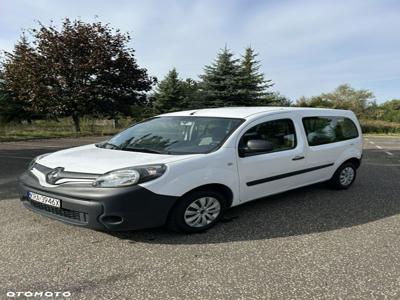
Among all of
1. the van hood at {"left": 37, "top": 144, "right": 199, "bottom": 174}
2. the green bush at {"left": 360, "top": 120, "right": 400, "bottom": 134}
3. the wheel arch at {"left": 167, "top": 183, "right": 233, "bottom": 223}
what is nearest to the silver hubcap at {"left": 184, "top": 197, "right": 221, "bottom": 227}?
the wheel arch at {"left": 167, "top": 183, "right": 233, "bottom": 223}

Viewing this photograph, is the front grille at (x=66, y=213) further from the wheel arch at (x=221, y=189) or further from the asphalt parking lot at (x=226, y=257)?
the wheel arch at (x=221, y=189)

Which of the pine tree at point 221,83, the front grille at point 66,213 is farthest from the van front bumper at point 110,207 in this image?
the pine tree at point 221,83

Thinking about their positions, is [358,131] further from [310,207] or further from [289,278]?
[289,278]

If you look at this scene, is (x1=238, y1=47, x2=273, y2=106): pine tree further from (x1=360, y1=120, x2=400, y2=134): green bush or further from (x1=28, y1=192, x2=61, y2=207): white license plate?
(x1=28, y1=192, x2=61, y2=207): white license plate

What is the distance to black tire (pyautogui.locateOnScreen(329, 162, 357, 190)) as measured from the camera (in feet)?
19.3

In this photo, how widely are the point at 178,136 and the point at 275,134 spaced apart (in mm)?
1354

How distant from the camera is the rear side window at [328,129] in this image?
5.27 m

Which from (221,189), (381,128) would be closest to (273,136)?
(221,189)

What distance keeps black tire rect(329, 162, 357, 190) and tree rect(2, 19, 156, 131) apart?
60.1 ft

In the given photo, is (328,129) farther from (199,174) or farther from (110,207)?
(110,207)

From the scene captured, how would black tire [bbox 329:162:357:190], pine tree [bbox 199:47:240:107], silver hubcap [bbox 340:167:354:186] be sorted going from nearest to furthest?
black tire [bbox 329:162:357:190], silver hubcap [bbox 340:167:354:186], pine tree [bbox 199:47:240:107]

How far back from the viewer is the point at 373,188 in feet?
20.6

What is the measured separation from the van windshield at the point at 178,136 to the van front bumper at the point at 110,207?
0.75 meters

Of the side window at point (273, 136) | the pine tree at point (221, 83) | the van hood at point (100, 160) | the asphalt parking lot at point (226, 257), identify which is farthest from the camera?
the pine tree at point (221, 83)
